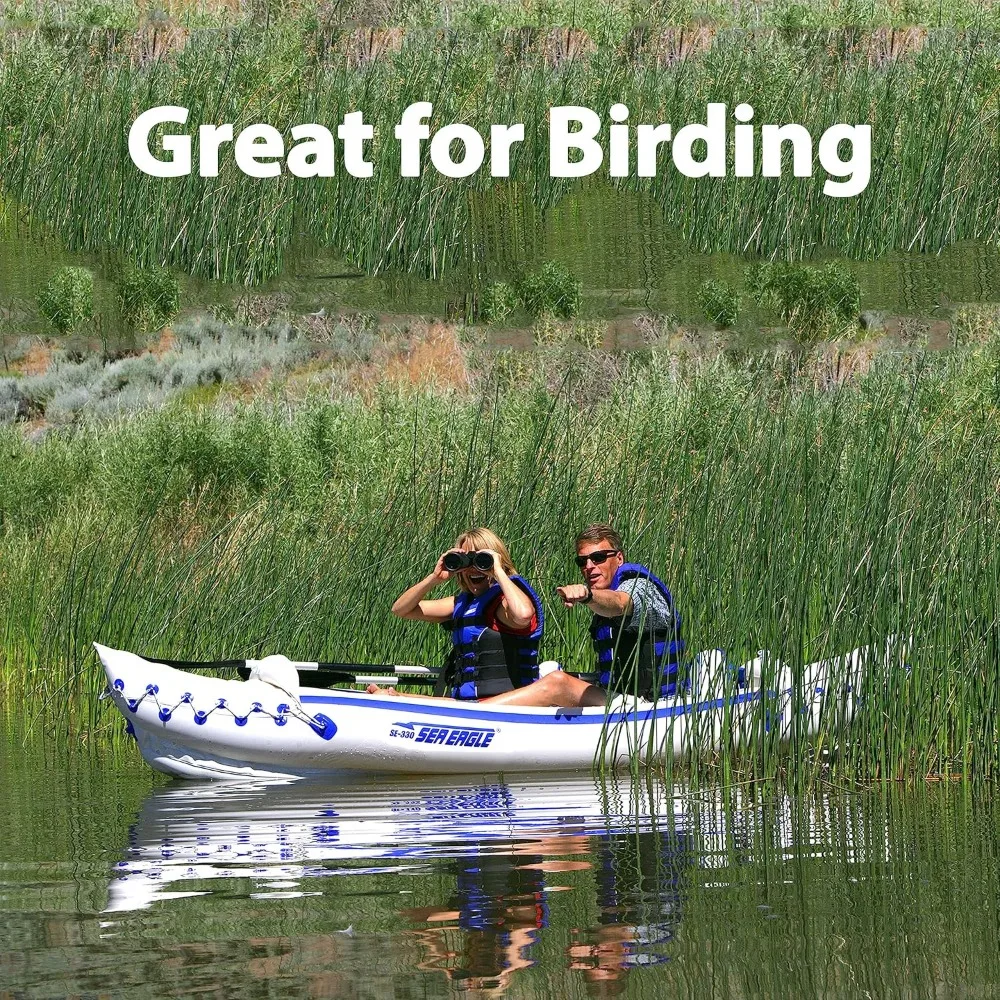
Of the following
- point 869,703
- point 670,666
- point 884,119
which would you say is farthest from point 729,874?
point 884,119

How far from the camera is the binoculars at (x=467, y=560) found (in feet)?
26.1

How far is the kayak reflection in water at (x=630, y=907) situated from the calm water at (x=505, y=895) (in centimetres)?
1

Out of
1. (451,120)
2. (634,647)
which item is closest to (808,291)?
(451,120)

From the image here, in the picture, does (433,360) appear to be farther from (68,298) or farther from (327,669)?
(327,669)

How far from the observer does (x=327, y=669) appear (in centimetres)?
856

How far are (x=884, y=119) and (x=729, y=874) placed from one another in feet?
57.2

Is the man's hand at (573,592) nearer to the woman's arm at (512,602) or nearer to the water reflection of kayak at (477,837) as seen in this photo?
the woman's arm at (512,602)

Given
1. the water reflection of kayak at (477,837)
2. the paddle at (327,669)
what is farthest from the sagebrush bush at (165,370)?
the water reflection of kayak at (477,837)

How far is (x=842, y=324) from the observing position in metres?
21.9

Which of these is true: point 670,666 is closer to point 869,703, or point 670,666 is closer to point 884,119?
point 869,703

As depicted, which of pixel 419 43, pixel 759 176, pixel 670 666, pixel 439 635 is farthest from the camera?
pixel 419 43

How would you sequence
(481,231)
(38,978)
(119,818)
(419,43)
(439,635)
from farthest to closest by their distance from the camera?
(419,43), (481,231), (439,635), (119,818), (38,978)

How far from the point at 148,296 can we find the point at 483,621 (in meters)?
15.0

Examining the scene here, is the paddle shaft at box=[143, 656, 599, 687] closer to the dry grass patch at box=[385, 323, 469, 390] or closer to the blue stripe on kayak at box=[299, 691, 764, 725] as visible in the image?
the blue stripe on kayak at box=[299, 691, 764, 725]
